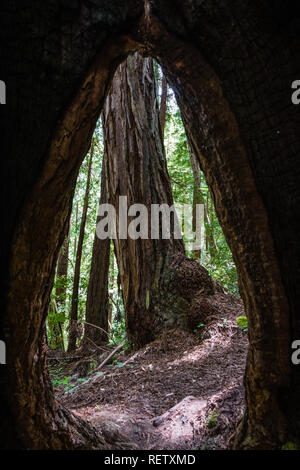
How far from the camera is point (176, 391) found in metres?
2.96

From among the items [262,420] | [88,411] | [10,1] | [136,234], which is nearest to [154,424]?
[88,411]

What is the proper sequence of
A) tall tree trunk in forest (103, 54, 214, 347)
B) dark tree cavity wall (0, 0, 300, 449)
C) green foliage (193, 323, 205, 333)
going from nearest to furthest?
dark tree cavity wall (0, 0, 300, 449) → green foliage (193, 323, 205, 333) → tall tree trunk in forest (103, 54, 214, 347)

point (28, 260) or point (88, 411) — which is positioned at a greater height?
point (28, 260)

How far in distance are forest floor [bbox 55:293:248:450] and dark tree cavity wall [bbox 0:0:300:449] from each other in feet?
2.20

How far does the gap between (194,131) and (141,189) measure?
3380mm

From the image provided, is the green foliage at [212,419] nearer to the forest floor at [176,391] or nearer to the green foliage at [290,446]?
the forest floor at [176,391]

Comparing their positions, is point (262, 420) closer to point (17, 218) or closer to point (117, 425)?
point (117, 425)

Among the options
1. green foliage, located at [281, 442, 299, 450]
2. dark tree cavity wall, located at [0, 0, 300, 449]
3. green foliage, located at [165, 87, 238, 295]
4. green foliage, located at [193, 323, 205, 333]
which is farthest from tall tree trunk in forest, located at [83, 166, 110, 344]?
green foliage, located at [281, 442, 299, 450]

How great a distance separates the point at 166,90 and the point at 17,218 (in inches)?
381

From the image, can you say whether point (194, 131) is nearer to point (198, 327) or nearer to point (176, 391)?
point (176, 391)

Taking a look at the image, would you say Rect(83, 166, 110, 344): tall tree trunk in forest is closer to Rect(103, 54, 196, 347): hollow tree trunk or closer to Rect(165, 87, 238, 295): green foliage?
Rect(165, 87, 238, 295): green foliage

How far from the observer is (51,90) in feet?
4.26

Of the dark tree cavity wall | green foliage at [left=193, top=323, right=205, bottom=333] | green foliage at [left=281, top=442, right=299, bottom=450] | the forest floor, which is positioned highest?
the dark tree cavity wall

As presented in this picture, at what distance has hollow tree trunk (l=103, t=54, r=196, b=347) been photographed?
4.54m
